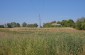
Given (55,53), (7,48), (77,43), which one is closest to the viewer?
(55,53)

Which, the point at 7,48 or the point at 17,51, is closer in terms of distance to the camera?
the point at 17,51

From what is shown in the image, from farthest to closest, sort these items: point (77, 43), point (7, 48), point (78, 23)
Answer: point (78, 23) → point (7, 48) → point (77, 43)

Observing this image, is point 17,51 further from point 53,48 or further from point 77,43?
point 77,43

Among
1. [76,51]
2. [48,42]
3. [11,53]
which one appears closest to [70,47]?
[76,51]

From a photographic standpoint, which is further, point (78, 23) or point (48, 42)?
point (78, 23)

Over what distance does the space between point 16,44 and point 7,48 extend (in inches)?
45.1

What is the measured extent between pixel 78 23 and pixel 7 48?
68.4 metres

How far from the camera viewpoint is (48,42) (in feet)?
32.8

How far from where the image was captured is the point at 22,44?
10.2m

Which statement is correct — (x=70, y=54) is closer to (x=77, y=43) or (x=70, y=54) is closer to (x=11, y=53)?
(x=77, y=43)

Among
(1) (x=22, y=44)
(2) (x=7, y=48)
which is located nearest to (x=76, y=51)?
(1) (x=22, y=44)

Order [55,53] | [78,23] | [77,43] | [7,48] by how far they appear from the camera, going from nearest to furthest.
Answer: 1. [55,53]
2. [77,43]
3. [7,48]
4. [78,23]

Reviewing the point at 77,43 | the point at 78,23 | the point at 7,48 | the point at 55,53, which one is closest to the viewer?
the point at 55,53

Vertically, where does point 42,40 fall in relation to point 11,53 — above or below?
above
